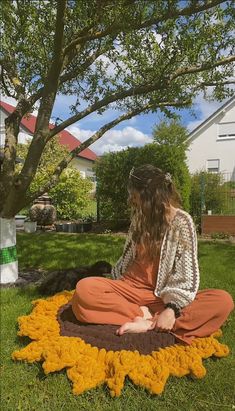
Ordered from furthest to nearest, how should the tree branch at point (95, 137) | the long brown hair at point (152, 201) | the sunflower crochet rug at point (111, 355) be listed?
the tree branch at point (95, 137) < the long brown hair at point (152, 201) < the sunflower crochet rug at point (111, 355)

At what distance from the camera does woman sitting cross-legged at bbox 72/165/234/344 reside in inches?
126

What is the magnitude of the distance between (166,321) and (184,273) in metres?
0.40

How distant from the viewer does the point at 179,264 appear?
10.7 ft

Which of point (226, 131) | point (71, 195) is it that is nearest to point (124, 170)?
point (71, 195)

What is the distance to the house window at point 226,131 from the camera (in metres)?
29.2

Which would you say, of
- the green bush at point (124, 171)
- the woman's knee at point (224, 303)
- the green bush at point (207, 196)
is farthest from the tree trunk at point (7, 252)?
the green bush at point (207, 196)

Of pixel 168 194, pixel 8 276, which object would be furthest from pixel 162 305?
pixel 8 276

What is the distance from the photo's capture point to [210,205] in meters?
11.8

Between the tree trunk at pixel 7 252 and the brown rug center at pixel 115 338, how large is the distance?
2342 mm

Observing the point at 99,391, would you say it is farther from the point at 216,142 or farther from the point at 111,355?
the point at 216,142

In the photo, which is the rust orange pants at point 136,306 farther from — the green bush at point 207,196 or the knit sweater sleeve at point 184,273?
the green bush at point 207,196

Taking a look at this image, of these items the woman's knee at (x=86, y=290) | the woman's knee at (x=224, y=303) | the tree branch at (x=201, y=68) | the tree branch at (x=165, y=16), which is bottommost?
the woman's knee at (x=224, y=303)

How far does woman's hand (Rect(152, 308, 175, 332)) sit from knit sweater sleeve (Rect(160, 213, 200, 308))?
0.08 meters

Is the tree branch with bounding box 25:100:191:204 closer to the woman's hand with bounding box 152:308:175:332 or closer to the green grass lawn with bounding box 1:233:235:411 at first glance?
the green grass lawn with bounding box 1:233:235:411
